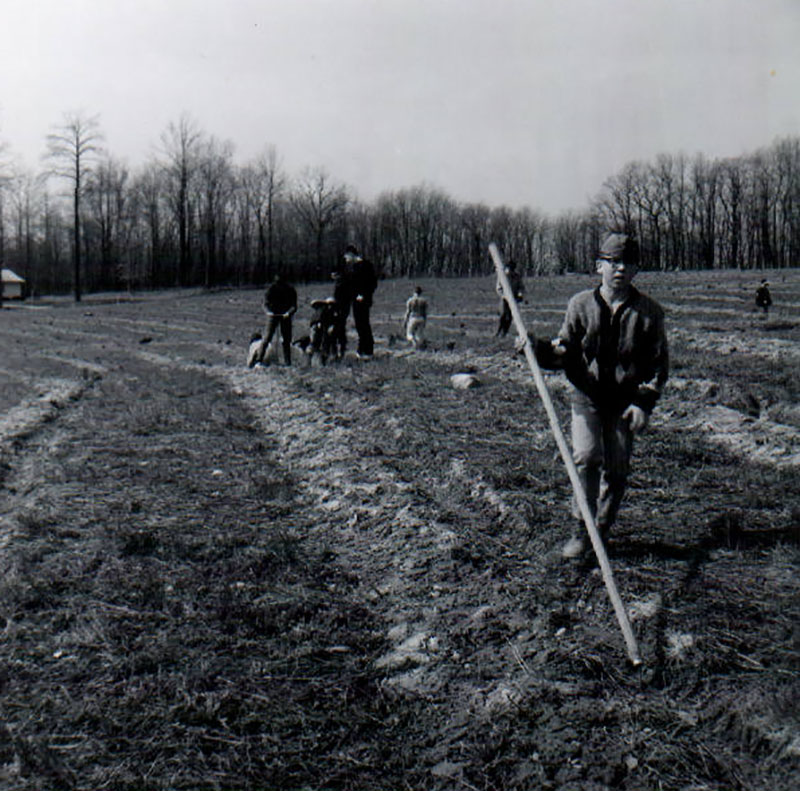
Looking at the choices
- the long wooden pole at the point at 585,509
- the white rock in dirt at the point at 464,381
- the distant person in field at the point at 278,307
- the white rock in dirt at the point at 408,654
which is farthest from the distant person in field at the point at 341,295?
the white rock in dirt at the point at 408,654

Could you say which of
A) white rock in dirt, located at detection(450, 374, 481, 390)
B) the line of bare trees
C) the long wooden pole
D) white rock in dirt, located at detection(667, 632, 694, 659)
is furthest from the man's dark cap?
the line of bare trees

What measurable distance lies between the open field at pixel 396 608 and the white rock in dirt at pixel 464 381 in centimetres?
170

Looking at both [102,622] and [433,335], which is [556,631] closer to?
[102,622]

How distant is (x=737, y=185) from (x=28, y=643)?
87504 mm

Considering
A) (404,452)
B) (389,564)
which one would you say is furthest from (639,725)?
(404,452)

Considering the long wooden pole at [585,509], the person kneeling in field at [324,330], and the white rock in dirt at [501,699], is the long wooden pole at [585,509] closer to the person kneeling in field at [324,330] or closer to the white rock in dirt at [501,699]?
the white rock in dirt at [501,699]

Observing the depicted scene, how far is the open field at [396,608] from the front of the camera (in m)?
2.97

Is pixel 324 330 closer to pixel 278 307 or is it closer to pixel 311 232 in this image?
pixel 278 307

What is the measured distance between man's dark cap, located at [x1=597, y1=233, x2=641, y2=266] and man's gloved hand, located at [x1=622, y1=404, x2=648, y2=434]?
0.84m

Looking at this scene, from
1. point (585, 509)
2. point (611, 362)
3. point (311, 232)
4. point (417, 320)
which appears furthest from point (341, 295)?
point (311, 232)

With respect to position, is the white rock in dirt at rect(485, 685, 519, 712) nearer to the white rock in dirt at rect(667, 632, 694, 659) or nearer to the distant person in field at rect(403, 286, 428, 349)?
the white rock in dirt at rect(667, 632, 694, 659)

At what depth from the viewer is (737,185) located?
78.2m

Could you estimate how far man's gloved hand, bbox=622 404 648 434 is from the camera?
13.4ft

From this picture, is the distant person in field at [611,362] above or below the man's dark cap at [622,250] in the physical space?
below
